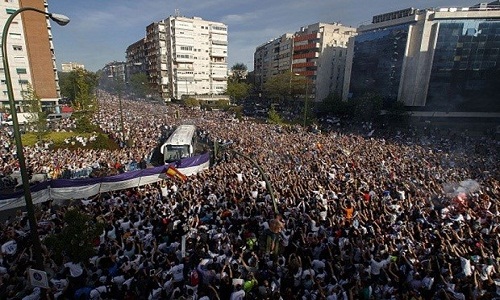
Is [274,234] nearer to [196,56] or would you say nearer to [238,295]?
[238,295]

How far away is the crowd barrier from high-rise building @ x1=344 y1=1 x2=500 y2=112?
4338cm

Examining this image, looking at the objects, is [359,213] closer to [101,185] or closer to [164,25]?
[101,185]

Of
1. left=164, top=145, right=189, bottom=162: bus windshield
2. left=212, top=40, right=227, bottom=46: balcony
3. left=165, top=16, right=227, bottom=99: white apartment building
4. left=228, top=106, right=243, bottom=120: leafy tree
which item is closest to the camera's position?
left=164, top=145, right=189, bottom=162: bus windshield

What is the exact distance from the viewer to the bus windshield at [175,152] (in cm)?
2009

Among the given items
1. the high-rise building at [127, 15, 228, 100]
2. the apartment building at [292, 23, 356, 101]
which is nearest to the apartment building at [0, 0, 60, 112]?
the high-rise building at [127, 15, 228, 100]

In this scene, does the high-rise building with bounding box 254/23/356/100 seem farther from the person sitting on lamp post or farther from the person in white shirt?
the person in white shirt

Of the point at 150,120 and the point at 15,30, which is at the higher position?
the point at 15,30

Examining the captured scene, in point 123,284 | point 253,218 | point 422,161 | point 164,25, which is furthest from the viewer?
point 164,25

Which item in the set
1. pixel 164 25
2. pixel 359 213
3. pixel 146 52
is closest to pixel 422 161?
pixel 359 213

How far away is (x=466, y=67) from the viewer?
44.3m

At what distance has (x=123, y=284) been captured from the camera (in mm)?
6254

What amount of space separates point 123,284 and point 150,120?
32.5 m

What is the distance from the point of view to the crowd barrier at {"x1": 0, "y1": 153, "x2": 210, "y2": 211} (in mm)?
11406

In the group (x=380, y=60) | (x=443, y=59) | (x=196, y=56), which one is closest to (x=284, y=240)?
(x=443, y=59)
